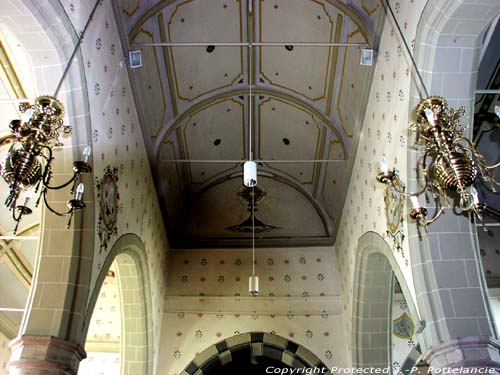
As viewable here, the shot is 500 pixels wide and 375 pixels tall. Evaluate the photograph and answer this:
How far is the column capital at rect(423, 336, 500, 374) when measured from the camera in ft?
13.0

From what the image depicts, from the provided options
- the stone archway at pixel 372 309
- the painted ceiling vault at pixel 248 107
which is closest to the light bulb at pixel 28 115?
the painted ceiling vault at pixel 248 107

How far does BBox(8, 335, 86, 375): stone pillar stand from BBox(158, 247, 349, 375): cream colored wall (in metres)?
4.36

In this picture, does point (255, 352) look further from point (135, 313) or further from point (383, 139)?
point (383, 139)

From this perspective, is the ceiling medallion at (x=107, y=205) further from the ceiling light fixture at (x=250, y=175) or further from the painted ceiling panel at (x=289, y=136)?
the painted ceiling panel at (x=289, y=136)

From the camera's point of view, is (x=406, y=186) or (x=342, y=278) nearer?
(x=406, y=186)

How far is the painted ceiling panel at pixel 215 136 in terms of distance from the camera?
8.75 m

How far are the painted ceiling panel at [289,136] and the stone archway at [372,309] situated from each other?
97.2 inches

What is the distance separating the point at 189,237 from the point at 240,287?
1574 mm

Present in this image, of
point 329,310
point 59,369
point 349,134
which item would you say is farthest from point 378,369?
point 59,369

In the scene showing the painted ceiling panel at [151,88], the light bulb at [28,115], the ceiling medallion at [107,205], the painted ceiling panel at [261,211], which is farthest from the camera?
the painted ceiling panel at [261,211]

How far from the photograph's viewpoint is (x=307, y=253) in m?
9.62

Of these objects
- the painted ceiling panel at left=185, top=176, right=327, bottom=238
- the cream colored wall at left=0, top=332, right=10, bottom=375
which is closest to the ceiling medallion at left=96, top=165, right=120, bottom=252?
the painted ceiling panel at left=185, top=176, right=327, bottom=238

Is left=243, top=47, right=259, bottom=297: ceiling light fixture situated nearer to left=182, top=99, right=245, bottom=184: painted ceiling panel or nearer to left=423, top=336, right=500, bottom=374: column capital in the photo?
left=182, top=99, right=245, bottom=184: painted ceiling panel

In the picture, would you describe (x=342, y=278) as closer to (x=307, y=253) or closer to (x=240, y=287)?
(x=307, y=253)
